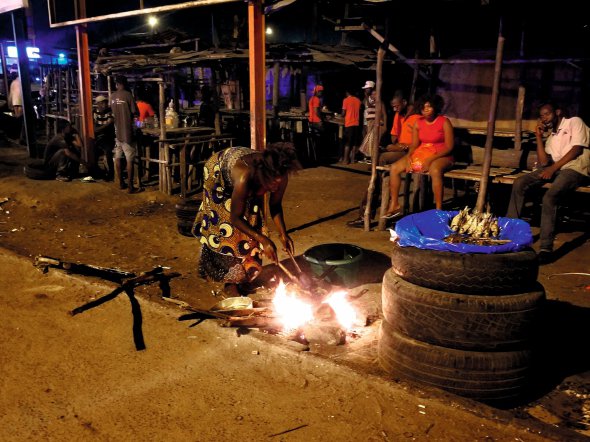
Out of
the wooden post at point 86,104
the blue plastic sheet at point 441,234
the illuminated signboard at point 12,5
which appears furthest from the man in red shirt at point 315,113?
the blue plastic sheet at point 441,234

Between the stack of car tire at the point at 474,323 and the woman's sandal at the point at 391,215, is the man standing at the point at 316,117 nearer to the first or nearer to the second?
the woman's sandal at the point at 391,215

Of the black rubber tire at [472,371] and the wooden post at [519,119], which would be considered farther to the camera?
the wooden post at [519,119]

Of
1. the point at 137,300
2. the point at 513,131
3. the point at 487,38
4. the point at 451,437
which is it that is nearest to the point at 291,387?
the point at 451,437

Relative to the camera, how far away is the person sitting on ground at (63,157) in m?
11.8

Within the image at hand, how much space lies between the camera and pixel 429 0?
22.6ft

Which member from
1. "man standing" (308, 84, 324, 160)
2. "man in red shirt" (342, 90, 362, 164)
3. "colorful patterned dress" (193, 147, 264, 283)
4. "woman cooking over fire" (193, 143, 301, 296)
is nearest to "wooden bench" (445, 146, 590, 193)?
"woman cooking over fire" (193, 143, 301, 296)

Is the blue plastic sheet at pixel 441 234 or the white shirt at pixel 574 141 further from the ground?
the white shirt at pixel 574 141

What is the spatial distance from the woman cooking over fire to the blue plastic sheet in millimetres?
1220

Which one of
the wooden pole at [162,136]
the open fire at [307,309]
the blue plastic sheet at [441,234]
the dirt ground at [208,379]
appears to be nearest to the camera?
the dirt ground at [208,379]

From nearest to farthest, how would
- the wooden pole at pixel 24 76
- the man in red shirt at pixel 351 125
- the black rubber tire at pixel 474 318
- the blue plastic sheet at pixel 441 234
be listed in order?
1. the black rubber tire at pixel 474 318
2. the blue plastic sheet at pixel 441 234
3. the wooden pole at pixel 24 76
4. the man in red shirt at pixel 351 125

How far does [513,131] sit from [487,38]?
8.60 ft

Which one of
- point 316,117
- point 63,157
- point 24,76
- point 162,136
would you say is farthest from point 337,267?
point 24,76

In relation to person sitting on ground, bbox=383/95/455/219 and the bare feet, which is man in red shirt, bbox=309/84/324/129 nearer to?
person sitting on ground, bbox=383/95/455/219

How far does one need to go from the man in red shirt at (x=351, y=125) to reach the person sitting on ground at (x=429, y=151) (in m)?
6.82
